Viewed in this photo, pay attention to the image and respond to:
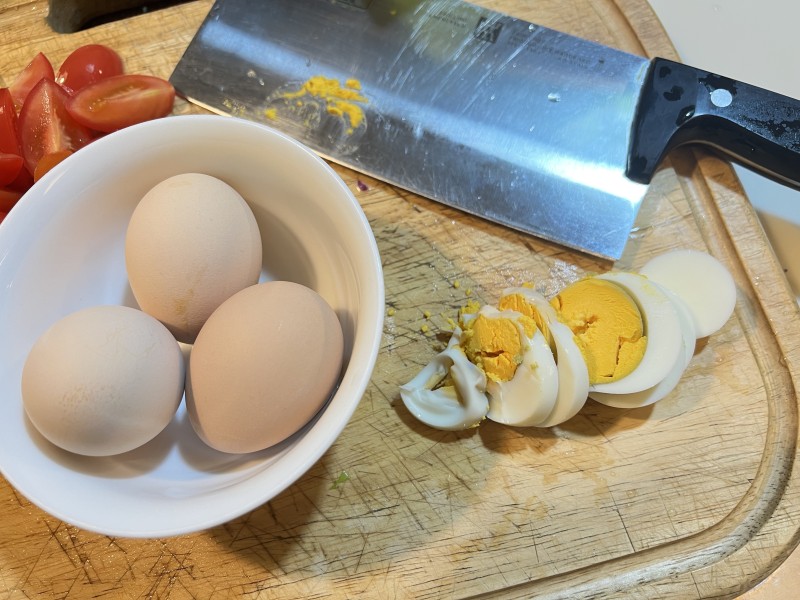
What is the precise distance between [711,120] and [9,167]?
1291 mm

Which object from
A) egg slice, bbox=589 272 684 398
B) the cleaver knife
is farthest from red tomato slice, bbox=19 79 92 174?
egg slice, bbox=589 272 684 398

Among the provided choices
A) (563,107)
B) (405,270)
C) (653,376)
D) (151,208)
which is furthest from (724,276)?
(151,208)

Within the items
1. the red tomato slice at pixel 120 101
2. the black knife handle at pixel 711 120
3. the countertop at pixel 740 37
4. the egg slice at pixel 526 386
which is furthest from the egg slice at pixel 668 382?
the red tomato slice at pixel 120 101

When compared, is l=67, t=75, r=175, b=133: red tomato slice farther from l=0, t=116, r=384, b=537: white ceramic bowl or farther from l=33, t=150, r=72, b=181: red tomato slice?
l=0, t=116, r=384, b=537: white ceramic bowl

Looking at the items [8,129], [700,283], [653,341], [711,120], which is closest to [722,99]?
[711,120]

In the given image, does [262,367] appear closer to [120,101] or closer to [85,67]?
[120,101]

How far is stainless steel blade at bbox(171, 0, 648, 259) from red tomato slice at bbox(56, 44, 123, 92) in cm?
15

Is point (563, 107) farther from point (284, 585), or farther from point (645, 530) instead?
point (284, 585)

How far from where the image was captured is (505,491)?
965mm

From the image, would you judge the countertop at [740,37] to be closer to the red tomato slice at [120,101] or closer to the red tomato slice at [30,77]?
the red tomato slice at [120,101]

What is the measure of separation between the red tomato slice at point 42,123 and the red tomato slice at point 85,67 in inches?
2.5

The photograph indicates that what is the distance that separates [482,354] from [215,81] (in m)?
0.76

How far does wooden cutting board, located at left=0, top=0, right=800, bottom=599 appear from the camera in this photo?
3.01 ft

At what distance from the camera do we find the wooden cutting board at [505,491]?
36.2 inches
